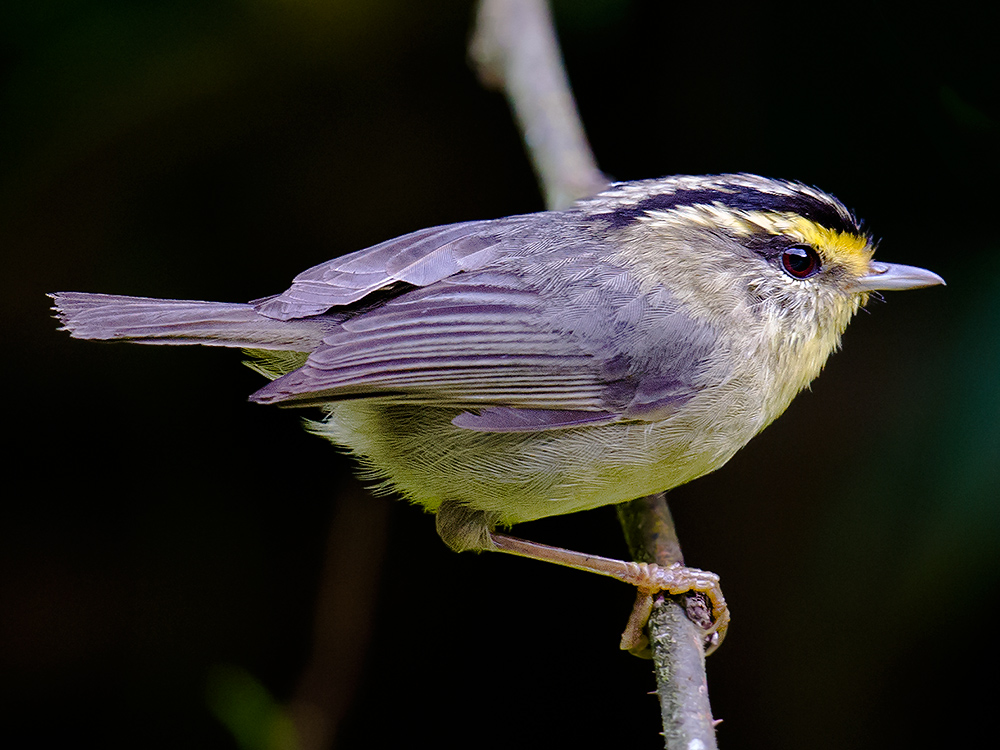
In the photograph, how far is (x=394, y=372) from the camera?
2588mm

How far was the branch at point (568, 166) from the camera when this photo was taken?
2279 millimetres

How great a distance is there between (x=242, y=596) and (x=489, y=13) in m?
2.60

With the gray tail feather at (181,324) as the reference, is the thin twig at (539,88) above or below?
above

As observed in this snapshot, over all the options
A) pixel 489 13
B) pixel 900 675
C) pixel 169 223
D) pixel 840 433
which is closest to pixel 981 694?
pixel 900 675

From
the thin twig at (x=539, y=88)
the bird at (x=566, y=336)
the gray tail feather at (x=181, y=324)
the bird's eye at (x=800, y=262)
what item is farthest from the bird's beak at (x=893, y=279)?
the gray tail feather at (x=181, y=324)

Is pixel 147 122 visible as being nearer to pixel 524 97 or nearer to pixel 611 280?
pixel 524 97

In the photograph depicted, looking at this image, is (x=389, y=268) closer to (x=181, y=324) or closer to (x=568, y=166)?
(x=181, y=324)

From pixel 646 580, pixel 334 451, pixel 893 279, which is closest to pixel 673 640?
pixel 646 580

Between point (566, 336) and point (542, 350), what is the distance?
76 millimetres

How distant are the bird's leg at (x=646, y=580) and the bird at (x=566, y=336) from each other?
0.01 meters

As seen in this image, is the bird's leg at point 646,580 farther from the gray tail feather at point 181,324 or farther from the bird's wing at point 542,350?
the gray tail feather at point 181,324

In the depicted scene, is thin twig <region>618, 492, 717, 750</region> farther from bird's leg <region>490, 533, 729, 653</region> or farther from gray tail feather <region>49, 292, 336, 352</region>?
gray tail feather <region>49, 292, 336, 352</region>

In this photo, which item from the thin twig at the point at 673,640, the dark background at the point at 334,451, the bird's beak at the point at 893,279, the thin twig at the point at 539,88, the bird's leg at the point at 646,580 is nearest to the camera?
the thin twig at the point at 673,640

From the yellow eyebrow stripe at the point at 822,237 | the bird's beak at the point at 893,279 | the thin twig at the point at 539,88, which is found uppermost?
the thin twig at the point at 539,88
